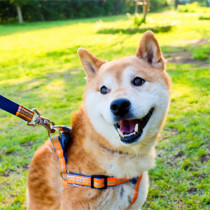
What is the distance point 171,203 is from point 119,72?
160 centimetres

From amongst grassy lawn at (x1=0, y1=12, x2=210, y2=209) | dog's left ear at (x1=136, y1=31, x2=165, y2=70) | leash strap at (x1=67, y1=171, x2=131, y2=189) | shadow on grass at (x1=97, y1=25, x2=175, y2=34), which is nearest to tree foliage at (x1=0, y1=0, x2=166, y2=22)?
shadow on grass at (x1=97, y1=25, x2=175, y2=34)

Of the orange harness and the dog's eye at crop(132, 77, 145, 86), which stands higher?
the dog's eye at crop(132, 77, 145, 86)

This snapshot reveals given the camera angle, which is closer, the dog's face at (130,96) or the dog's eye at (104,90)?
the dog's face at (130,96)

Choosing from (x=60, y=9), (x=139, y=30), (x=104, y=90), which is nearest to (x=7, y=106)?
(x=104, y=90)

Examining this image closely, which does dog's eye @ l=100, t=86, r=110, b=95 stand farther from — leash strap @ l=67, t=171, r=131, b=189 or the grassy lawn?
the grassy lawn

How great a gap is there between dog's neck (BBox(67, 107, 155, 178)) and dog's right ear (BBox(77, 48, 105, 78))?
0.54 metres

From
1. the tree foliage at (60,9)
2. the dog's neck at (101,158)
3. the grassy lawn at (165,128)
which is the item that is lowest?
the tree foliage at (60,9)

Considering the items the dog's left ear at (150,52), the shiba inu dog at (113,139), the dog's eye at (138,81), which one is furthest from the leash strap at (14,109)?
the dog's left ear at (150,52)

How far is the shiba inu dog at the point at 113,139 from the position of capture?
6.10 ft

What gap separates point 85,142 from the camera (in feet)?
6.59

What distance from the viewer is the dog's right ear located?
7.25 ft

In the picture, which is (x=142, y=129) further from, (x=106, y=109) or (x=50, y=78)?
(x=50, y=78)

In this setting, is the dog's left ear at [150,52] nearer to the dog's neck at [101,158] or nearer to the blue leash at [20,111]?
the dog's neck at [101,158]

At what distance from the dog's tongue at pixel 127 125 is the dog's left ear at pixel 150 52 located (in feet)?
2.11
